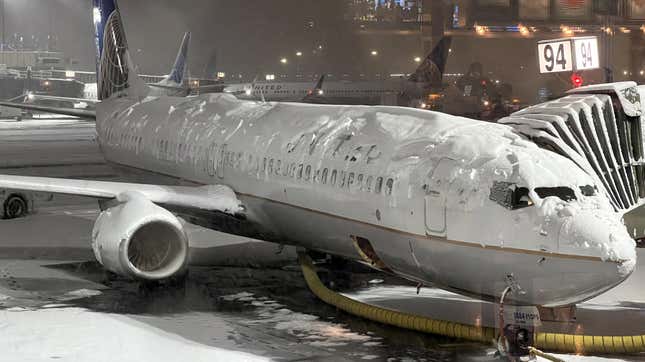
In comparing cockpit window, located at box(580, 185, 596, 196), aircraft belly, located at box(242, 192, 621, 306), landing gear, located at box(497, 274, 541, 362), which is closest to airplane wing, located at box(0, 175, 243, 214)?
aircraft belly, located at box(242, 192, 621, 306)

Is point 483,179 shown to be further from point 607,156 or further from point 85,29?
point 85,29

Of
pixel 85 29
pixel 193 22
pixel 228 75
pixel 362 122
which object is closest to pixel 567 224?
pixel 362 122

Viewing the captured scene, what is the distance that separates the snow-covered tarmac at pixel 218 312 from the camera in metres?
13.9

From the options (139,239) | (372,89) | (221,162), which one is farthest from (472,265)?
(372,89)

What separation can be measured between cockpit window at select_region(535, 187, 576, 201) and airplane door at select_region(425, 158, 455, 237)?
4.26 ft

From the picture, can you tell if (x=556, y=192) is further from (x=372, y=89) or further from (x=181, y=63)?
(x=372, y=89)

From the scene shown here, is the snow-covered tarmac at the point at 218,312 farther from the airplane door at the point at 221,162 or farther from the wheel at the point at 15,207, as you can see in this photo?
the wheel at the point at 15,207

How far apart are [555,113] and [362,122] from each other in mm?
3150

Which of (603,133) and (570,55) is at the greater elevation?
(570,55)

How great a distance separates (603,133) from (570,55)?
8.82 metres

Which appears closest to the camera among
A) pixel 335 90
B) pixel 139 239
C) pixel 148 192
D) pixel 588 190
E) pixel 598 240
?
pixel 598 240

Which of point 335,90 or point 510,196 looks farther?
point 335,90

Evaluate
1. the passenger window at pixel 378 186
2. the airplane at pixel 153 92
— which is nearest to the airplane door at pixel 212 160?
the passenger window at pixel 378 186

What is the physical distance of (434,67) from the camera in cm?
7394
